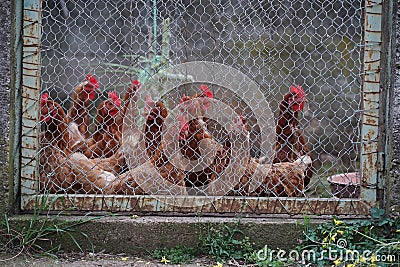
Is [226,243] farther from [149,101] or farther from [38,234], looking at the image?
[149,101]

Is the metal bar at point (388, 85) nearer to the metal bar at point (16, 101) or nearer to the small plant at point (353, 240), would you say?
the small plant at point (353, 240)

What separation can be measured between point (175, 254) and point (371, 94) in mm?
1070

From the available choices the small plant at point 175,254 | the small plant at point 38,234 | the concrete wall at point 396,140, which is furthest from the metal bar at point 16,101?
the concrete wall at point 396,140

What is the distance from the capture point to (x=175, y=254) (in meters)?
2.09

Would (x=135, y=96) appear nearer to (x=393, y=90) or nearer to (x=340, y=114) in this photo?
(x=393, y=90)

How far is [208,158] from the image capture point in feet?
8.91

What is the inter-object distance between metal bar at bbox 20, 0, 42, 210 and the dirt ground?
258 millimetres

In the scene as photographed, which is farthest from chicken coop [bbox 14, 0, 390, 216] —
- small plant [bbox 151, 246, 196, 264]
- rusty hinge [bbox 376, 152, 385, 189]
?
small plant [bbox 151, 246, 196, 264]

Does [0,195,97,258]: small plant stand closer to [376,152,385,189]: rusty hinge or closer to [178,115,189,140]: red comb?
[178,115,189,140]: red comb

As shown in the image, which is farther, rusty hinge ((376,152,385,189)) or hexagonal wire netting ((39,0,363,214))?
hexagonal wire netting ((39,0,363,214))

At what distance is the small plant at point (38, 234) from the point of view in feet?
6.79

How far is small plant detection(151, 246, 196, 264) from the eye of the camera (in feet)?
6.76

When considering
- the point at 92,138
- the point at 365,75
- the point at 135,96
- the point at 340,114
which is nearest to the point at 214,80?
the point at 135,96

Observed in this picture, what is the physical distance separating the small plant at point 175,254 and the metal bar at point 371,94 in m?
0.80
